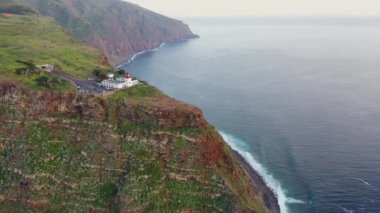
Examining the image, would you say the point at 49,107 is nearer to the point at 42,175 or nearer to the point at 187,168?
the point at 42,175

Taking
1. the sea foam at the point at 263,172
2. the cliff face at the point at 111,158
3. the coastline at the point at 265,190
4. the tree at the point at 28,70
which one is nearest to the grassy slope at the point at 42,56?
the tree at the point at 28,70

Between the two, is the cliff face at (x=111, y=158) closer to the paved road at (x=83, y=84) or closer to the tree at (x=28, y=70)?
the paved road at (x=83, y=84)

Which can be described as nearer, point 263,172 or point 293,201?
point 293,201

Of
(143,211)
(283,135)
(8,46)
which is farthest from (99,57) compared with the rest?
(143,211)

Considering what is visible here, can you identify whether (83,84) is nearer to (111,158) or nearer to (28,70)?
(28,70)

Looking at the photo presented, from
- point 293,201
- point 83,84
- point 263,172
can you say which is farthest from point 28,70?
point 293,201
